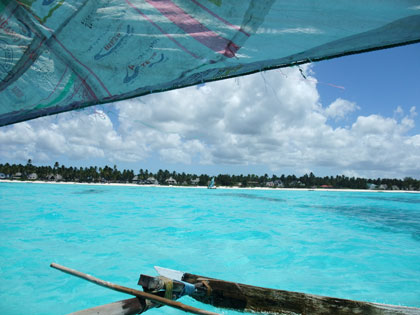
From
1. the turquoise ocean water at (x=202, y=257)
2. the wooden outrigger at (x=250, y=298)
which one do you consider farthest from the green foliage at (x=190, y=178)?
the wooden outrigger at (x=250, y=298)

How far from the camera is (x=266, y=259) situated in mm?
9312

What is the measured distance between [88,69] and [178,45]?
3.01ft

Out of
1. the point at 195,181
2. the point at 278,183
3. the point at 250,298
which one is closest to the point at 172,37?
the point at 250,298

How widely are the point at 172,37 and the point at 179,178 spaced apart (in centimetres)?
8895

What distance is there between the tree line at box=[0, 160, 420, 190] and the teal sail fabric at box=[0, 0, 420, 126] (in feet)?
273

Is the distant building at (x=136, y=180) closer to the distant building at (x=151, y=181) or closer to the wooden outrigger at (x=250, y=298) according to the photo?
the distant building at (x=151, y=181)

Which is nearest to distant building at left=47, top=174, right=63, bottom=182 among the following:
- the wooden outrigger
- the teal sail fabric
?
the wooden outrigger

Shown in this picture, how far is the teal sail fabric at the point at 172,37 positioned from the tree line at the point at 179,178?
273ft

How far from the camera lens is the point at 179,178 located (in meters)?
90.1

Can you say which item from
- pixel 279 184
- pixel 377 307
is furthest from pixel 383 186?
pixel 377 307

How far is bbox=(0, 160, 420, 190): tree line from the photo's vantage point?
74.9 m

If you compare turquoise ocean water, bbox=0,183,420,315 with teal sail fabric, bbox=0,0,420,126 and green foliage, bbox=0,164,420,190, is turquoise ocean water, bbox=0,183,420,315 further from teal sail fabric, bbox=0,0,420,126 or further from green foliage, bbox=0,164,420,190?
green foliage, bbox=0,164,420,190

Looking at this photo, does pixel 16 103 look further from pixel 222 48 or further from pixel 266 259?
pixel 266 259

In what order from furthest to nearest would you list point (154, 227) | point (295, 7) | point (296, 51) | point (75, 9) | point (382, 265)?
point (154, 227)
point (382, 265)
point (296, 51)
point (75, 9)
point (295, 7)
